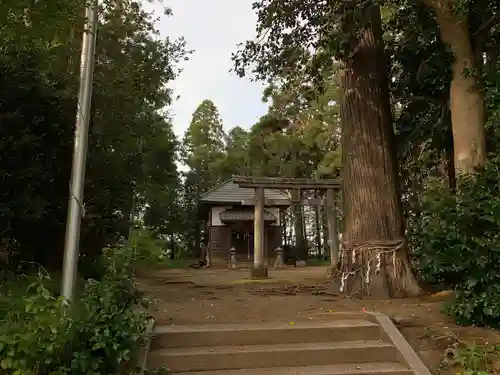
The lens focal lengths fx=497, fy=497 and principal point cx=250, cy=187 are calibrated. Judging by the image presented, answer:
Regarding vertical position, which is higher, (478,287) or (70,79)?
(70,79)

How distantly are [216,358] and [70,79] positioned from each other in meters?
5.48

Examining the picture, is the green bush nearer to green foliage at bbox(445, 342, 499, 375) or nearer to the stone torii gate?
green foliage at bbox(445, 342, 499, 375)

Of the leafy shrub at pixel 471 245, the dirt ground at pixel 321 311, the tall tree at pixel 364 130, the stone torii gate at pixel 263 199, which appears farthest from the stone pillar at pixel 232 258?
the leafy shrub at pixel 471 245

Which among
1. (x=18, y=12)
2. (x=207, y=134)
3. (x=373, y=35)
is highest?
(x=207, y=134)

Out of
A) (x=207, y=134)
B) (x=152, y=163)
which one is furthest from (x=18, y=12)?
(x=207, y=134)

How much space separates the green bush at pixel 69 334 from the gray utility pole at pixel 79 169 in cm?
67

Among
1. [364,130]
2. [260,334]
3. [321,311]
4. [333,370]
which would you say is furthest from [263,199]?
[333,370]

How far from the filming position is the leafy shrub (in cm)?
523

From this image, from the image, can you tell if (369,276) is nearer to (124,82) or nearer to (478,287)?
(478,287)

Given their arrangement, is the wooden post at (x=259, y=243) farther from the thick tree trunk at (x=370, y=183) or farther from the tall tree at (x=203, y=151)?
the tall tree at (x=203, y=151)

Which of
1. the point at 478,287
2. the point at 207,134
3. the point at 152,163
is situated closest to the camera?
the point at 478,287

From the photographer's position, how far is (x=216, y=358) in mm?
4766

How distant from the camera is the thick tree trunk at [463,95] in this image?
7281 millimetres

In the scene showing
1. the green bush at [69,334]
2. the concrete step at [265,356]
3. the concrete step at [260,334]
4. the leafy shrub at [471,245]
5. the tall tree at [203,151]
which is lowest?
the concrete step at [265,356]
